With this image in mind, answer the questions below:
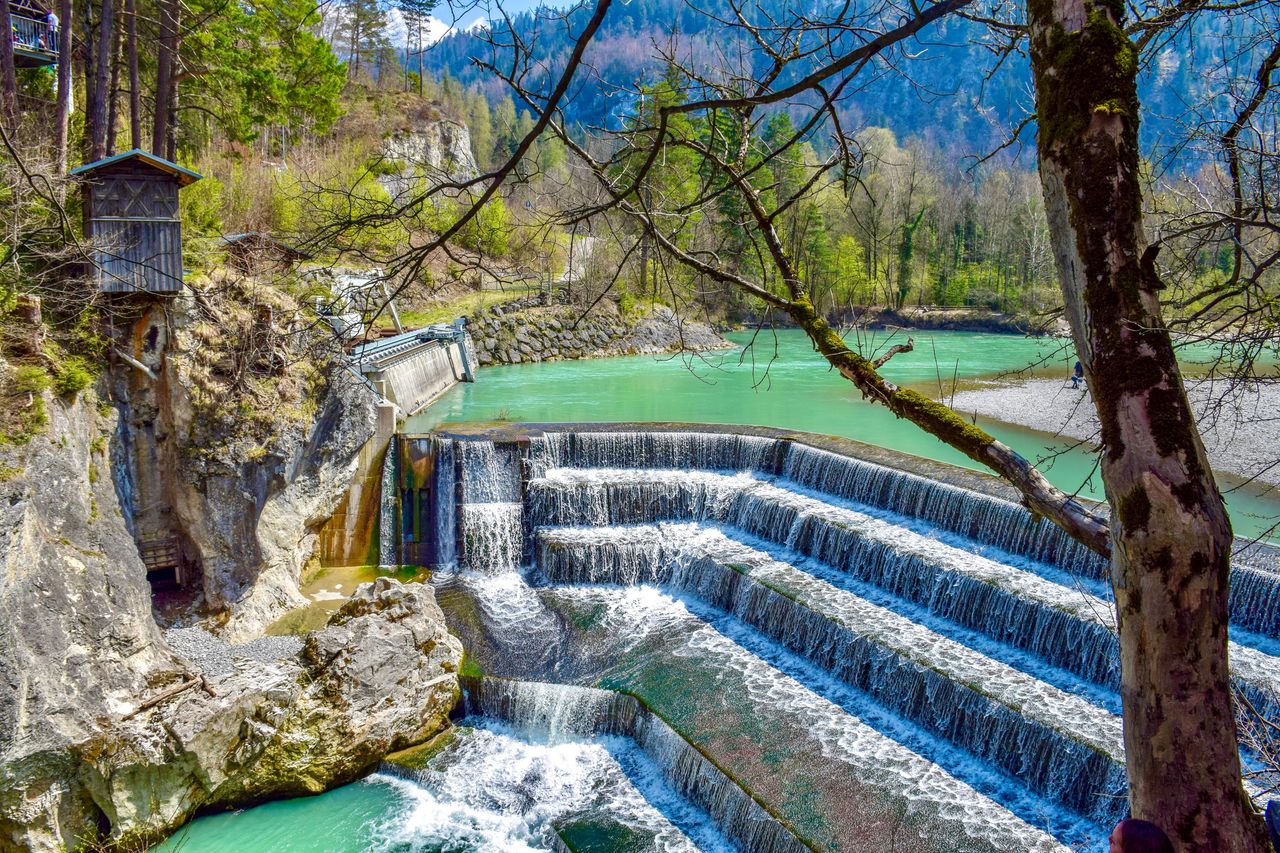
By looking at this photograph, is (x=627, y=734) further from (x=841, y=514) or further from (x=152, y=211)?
(x=152, y=211)

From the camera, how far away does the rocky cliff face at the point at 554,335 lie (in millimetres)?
26109

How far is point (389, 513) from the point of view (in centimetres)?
1226

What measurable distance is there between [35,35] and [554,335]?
1546cm

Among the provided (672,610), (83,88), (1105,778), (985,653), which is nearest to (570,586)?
(672,610)

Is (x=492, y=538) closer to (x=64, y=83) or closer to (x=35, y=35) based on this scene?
(x=64, y=83)

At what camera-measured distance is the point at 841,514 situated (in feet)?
37.5

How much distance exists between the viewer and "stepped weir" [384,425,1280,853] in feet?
21.9

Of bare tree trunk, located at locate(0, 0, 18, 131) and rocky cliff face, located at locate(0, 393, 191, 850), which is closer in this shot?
rocky cliff face, located at locate(0, 393, 191, 850)

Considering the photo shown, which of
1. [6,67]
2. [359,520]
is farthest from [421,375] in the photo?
[6,67]

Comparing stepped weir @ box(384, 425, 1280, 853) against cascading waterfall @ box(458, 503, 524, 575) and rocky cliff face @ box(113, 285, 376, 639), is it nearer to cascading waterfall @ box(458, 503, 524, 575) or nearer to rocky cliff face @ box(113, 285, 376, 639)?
cascading waterfall @ box(458, 503, 524, 575)

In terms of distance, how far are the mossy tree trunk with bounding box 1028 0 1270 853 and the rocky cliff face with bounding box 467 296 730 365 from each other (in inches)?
884

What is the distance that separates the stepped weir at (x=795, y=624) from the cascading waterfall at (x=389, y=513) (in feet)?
0.18

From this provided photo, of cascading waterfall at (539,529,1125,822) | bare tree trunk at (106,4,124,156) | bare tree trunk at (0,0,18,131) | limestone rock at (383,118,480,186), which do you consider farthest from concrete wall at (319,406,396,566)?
limestone rock at (383,118,480,186)

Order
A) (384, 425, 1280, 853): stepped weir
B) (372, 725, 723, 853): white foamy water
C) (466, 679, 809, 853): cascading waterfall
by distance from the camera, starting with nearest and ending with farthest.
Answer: (466, 679, 809, 853): cascading waterfall < (384, 425, 1280, 853): stepped weir < (372, 725, 723, 853): white foamy water
